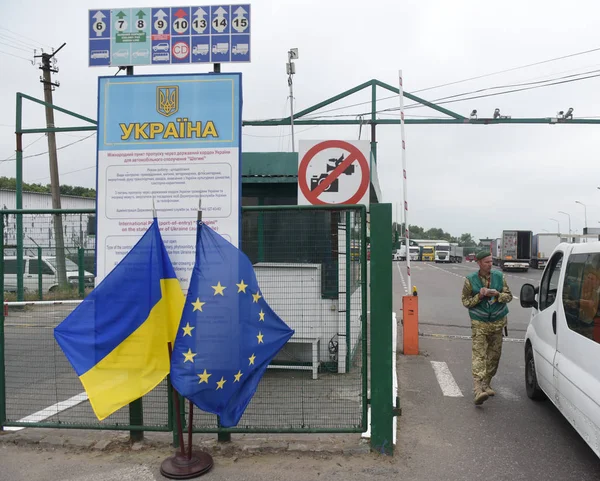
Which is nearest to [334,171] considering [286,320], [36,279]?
[286,320]

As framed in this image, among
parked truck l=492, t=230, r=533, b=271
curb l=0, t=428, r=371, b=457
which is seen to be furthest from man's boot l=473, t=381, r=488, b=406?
parked truck l=492, t=230, r=533, b=271

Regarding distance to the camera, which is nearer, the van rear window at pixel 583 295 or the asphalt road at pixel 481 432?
the van rear window at pixel 583 295

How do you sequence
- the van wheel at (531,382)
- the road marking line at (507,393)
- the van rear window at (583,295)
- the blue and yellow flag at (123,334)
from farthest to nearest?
the road marking line at (507,393) → the van wheel at (531,382) → the blue and yellow flag at (123,334) → the van rear window at (583,295)

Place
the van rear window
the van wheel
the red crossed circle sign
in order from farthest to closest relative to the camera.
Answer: the van wheel < the red crossed circle sign < the van rear window

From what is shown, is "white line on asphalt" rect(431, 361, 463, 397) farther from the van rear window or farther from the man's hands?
the van rear window

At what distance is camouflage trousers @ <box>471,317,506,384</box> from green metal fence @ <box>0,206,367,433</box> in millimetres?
1370

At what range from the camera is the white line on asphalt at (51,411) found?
5122mm

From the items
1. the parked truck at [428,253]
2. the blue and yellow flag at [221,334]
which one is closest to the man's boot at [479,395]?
the blue and yellow flag at [221,334]

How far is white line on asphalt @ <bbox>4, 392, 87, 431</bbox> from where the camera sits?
5122 millimetres

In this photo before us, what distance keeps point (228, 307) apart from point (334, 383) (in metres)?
2.69

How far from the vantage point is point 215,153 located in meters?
4.47

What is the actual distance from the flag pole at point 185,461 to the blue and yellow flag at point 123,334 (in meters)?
0.20

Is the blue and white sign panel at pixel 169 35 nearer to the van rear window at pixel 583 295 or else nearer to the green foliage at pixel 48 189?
the van rear window at pixel 583 295

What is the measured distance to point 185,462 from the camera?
408cm
